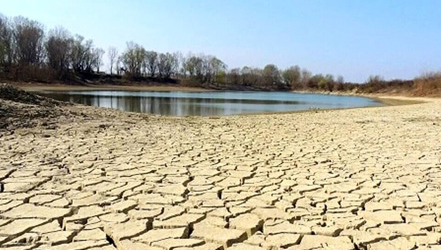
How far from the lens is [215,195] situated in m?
3.51

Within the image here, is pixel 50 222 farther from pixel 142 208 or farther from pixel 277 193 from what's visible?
pixel 277 193

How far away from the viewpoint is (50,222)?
9.09 feet

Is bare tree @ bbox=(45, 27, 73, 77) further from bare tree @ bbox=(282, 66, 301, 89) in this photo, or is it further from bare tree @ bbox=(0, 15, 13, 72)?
bare tree @ bbox=(282, 66, 301, 89)

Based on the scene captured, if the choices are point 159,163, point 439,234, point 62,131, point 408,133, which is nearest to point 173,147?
point 159,163

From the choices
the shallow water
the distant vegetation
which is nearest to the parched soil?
the shallow water

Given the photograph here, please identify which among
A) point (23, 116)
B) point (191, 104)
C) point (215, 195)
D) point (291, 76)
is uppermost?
point (291, 76)

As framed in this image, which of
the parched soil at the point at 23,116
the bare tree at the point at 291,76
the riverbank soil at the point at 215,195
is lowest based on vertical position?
the riverbank soil at the point at 215,195

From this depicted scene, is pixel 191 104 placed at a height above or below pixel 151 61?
below

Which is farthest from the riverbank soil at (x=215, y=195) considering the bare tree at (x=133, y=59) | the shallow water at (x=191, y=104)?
the bare tree at (x=133, y=59)

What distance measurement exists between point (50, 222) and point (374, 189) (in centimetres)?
300

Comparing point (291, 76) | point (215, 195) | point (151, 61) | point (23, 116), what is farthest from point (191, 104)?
point (291, 76)

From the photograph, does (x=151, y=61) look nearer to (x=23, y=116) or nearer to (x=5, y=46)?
(x=5, y=46)

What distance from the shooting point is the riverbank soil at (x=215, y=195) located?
101 inches

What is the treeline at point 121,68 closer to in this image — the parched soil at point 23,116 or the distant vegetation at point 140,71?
the distant vegetation at point 140,71
